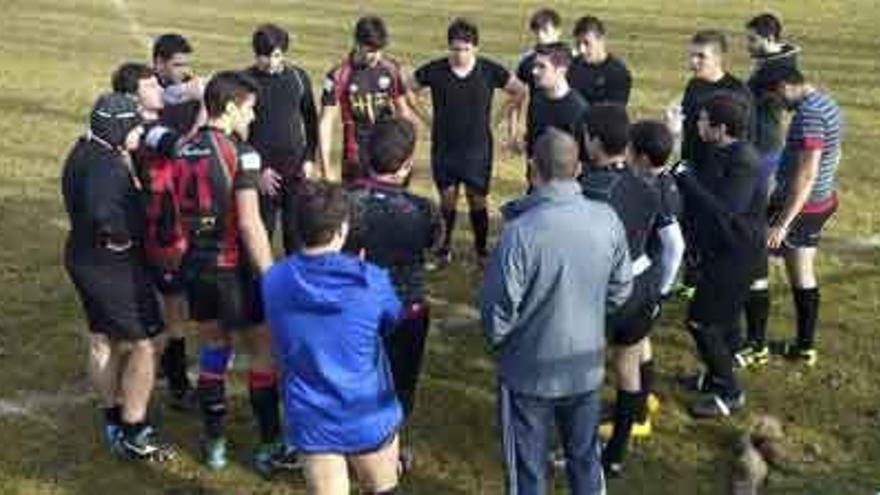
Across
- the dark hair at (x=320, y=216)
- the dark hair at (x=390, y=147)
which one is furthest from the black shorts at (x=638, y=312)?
the dark hair at (x=320, y=216)

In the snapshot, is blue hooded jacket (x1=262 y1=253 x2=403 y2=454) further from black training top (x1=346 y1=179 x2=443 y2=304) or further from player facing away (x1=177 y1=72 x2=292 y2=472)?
player facing away (x1=177 y1=72 x2=292 y2=472)

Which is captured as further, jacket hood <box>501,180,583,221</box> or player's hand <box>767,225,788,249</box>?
player's hand <box>767,225,788,249</box>

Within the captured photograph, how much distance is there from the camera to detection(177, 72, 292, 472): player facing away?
649cm

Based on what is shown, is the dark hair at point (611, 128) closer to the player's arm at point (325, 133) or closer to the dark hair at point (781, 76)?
the dark hair at point (781, 76)

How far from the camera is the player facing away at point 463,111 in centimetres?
1011

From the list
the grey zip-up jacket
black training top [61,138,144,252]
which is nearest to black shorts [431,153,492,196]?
black training top [61,138,144,252]

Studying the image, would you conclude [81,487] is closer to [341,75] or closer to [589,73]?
[341,75]

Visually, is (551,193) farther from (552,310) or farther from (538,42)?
(538,42)

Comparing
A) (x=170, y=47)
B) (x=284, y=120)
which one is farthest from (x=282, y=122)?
(x=170, y=47)

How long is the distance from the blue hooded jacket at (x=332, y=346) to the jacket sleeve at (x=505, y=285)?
0.45 metres

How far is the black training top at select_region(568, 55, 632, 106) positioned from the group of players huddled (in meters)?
0.02

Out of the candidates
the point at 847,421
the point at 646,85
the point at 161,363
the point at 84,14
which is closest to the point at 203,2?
the point at 84,14

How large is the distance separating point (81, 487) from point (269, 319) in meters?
2.39

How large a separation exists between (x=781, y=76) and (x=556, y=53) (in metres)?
1.69
